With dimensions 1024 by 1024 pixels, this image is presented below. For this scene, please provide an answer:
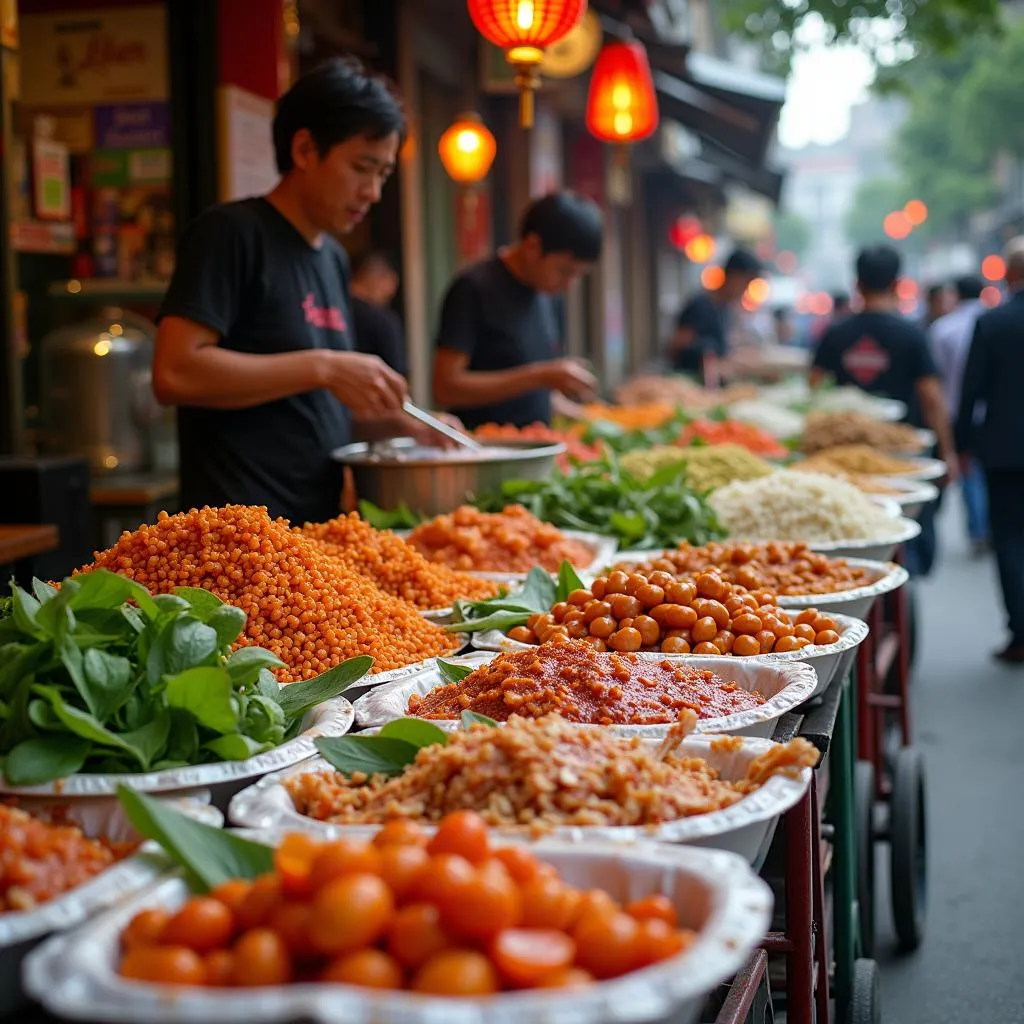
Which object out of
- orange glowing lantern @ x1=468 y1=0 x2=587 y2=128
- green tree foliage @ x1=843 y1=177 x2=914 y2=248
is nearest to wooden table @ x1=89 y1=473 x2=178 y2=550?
orange glowing lantern @ x1=468 y1=0 x2=587 y2=128

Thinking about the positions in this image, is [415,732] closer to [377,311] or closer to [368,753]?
[368,753]

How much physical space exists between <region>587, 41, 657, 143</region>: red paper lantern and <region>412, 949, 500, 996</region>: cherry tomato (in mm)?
5359

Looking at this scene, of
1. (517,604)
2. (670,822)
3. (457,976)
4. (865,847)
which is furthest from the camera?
(865,847)

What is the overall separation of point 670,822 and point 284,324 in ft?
7.48

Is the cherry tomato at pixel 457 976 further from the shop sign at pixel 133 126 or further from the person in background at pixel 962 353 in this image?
the person in background at pixel 962 353

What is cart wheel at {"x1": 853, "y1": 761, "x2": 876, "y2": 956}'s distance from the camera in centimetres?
375

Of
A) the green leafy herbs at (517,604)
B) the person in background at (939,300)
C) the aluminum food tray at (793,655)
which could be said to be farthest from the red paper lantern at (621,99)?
the person in background at (939,300)

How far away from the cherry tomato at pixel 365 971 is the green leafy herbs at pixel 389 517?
93.3 inches

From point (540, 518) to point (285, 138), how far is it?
127 centimetres

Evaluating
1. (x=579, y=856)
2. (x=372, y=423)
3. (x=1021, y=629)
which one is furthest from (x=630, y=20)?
(x=579, y=856)

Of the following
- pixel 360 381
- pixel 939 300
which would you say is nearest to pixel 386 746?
pixel 360 381

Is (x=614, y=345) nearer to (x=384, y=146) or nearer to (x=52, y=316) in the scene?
(x=52, y=316)

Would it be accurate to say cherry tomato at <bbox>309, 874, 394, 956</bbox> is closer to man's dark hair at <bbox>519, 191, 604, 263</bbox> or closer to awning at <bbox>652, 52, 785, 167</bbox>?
man's dark hair at <bbox>519, 191, 604, 263</bbox>

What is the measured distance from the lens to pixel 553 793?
1.67m
